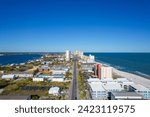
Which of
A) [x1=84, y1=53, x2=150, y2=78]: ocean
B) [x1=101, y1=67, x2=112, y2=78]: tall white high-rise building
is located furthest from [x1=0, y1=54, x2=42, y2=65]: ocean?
[x1=101, y1=67, x2=112, y2=78]: tall white high-rise building

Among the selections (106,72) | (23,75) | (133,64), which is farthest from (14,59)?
(106,72)

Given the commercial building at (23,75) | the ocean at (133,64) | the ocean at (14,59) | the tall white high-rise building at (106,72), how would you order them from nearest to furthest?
the tall white high-rise building at (106,72), the commercial building at (23,75), the ocean at (133,64), the ocean at (14,59)

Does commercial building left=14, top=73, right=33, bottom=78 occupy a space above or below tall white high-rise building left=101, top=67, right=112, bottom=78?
below

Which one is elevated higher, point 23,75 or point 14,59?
point 23,75

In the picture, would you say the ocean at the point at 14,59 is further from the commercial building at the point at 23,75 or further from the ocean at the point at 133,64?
the commercial building at the point at 23,75

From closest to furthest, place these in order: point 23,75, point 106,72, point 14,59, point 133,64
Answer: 1. point 106,72
2. point 23,75
3. point 133,64
4. point 14,59

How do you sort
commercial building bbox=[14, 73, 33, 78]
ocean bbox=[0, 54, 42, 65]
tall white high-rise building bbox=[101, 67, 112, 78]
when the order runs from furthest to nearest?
ocean bbox=[0, 54, 42, 65] < commercial building bbox=[14, 73, 33, 78] < tall white high-rise building bbox=[101, 67, 112, 78]

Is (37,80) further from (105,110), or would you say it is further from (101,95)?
(105,110)

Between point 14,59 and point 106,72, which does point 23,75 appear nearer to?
point 106,72

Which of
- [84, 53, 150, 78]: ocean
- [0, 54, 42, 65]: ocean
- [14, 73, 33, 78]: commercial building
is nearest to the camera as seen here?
[14, 73, 33, 78]: commercial building

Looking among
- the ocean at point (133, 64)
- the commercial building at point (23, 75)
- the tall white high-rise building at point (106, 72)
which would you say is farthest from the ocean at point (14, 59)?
the tall white high-rise building at point (106, 72)

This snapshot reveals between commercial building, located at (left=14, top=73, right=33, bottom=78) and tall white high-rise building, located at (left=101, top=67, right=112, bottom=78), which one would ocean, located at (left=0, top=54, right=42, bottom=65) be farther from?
tall white high-rise building, located at (left=101, top=67, right=112, bottom=78)

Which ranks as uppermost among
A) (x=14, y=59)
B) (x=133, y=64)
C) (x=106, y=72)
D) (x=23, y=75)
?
(x=106, y=72)
